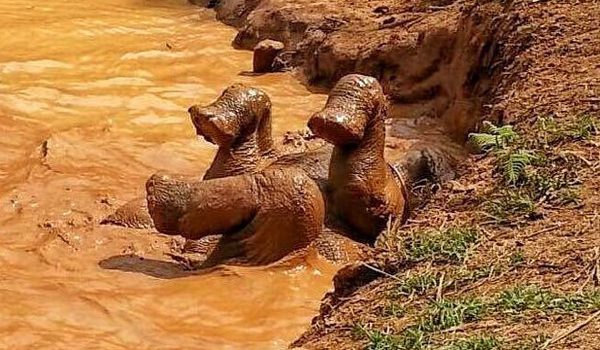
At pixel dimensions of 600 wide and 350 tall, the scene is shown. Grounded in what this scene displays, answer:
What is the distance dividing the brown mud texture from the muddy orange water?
648 mm

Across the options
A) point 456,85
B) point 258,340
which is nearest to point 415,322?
point 258,340

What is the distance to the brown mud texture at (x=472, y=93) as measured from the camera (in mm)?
3758

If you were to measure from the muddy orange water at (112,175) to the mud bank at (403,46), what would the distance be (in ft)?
1.46

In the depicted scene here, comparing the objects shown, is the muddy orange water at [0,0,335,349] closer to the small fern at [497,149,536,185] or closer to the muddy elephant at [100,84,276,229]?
the muddy elephant at [100,84,276,229]

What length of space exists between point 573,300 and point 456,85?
17.4ft

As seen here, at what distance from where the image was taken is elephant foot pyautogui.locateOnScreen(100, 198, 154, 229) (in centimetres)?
639

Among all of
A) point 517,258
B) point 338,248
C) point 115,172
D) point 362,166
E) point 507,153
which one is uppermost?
point 507,153

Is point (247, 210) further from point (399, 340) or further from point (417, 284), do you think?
point (399, 340)

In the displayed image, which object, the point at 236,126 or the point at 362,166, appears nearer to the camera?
the point at 362,166

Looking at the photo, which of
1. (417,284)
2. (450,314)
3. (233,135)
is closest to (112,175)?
(233,135)

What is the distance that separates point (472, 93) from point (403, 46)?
4.84 feet

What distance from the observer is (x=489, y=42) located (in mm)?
7996

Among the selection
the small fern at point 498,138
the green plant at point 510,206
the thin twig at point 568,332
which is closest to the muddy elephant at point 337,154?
the small fern at point 498,138

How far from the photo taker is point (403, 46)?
9.48 metres
